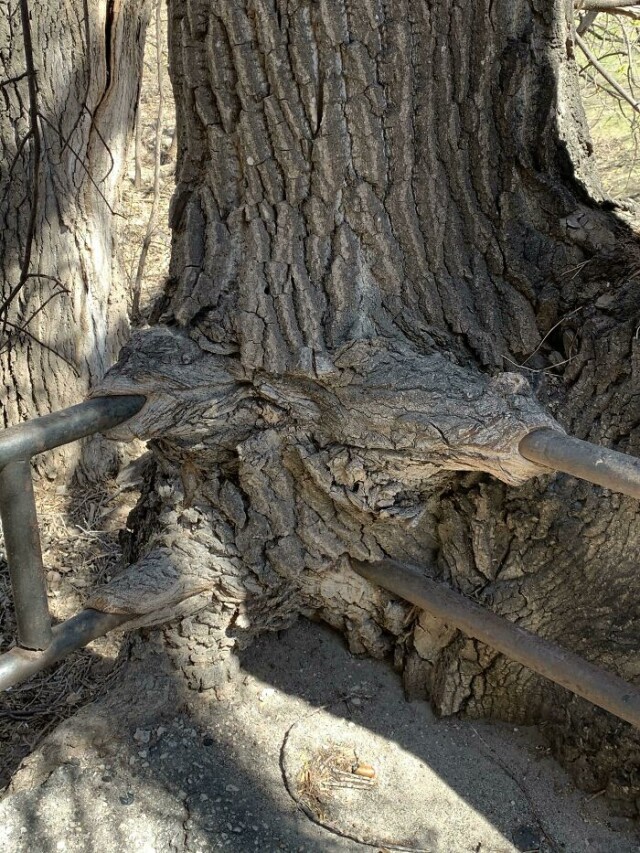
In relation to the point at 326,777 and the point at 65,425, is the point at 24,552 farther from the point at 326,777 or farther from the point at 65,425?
the point at 326,777

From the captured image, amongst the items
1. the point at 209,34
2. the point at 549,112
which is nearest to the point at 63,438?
the point at 209,34

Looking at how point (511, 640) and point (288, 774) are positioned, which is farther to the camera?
point (288, 774)

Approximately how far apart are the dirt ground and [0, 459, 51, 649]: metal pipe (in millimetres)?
472

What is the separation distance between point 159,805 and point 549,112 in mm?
1933

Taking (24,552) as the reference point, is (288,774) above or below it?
below

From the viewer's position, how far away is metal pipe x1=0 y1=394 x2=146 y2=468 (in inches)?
62.6

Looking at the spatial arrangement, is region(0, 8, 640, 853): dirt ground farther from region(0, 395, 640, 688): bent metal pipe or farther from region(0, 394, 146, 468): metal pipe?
region(0, 394, 146, 468): metal pipe

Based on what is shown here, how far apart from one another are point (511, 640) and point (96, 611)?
959 mm

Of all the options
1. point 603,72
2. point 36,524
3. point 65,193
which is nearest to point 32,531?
point 36,524

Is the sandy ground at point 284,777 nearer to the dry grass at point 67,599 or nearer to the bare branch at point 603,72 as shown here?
the dry grass at point 67,599

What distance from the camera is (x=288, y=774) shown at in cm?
216

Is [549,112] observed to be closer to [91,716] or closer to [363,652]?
[363,652]

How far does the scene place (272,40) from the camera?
2.02 m

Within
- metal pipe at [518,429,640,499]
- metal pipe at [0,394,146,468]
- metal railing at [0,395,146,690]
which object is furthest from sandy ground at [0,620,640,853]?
metal pipe at [518,429,640,499]
